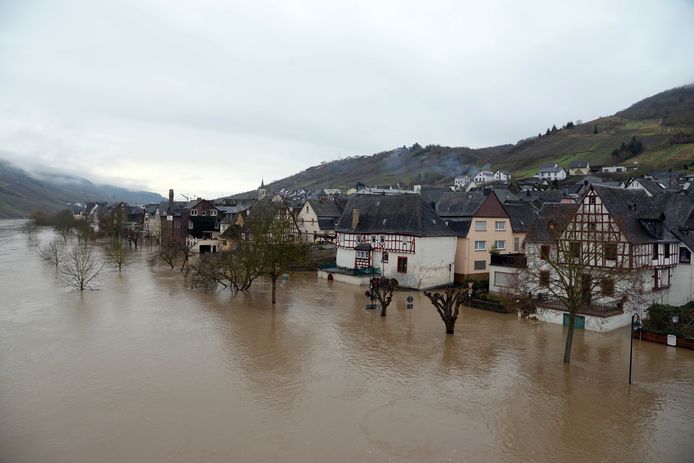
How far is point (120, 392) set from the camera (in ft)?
54.9

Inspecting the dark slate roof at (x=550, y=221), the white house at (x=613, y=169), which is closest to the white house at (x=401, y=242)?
the dark slate roof at (x=550, y=221)

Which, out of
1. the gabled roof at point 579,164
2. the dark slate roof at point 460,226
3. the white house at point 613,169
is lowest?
the dark slate roof at point 460,226

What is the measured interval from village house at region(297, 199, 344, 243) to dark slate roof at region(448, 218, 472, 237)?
70.0ft

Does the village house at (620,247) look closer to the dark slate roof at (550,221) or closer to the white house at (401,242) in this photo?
the dark slate roof at (550,221)

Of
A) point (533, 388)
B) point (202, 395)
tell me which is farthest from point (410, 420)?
point (202, 395)

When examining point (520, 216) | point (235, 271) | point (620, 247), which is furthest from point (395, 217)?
point (620, 247)

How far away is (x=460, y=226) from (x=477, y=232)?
150 cm

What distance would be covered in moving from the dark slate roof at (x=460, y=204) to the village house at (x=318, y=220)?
19.7 metres

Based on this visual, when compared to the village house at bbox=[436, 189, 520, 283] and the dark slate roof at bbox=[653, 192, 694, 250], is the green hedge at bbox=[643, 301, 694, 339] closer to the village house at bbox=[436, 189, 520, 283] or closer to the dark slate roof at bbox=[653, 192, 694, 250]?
the dark slate roof at bbox=[653, 192, 694, 250]

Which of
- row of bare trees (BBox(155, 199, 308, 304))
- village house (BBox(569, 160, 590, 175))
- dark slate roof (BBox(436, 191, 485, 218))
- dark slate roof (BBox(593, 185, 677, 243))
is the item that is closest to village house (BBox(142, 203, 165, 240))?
row of bare trees (BBox(155, 199, 308, 304))

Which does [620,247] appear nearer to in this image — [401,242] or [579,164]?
[401,242]

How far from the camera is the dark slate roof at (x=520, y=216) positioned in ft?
147

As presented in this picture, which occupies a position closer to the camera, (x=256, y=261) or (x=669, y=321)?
(x=669, y=321)

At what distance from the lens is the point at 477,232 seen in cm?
4222
